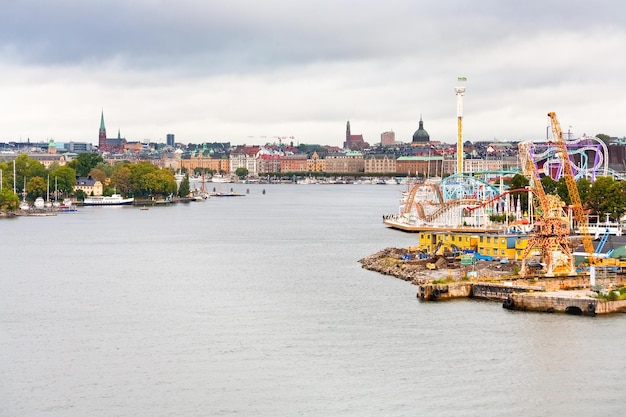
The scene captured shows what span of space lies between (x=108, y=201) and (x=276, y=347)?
60.9 m

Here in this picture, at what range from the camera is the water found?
17391 mm

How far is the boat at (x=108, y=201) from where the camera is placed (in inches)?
3162

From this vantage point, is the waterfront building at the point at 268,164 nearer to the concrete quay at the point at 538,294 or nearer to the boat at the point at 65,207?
the boat at the point at 65,207

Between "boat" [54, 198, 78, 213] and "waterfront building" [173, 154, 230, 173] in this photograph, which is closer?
"boat" [54, 198, 78, 213]

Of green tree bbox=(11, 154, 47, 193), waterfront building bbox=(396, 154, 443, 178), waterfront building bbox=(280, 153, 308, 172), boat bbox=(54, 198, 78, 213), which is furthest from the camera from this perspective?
waterfront building bbox=(280, 153, 308, 172)

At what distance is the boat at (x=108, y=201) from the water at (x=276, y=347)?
1769 inches

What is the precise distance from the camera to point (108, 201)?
80375mm

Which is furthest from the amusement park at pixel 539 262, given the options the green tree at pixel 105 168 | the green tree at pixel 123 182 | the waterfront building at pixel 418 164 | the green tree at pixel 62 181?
the waterfront building at pixel 418 164

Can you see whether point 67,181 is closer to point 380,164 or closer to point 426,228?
point 426,228

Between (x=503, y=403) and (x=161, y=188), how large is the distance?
232 ft

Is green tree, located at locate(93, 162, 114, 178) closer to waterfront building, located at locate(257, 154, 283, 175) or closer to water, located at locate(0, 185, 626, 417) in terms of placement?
water, located at locate(0, 185, 626, 417)

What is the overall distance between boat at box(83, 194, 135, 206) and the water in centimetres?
4493

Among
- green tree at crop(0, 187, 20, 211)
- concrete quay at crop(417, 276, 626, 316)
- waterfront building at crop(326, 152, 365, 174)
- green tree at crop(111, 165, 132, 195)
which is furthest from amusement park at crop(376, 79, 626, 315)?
waterfront building at crop(326, 152, 365, 174)

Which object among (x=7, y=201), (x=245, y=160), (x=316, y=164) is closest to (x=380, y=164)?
(x=316, y=164)
